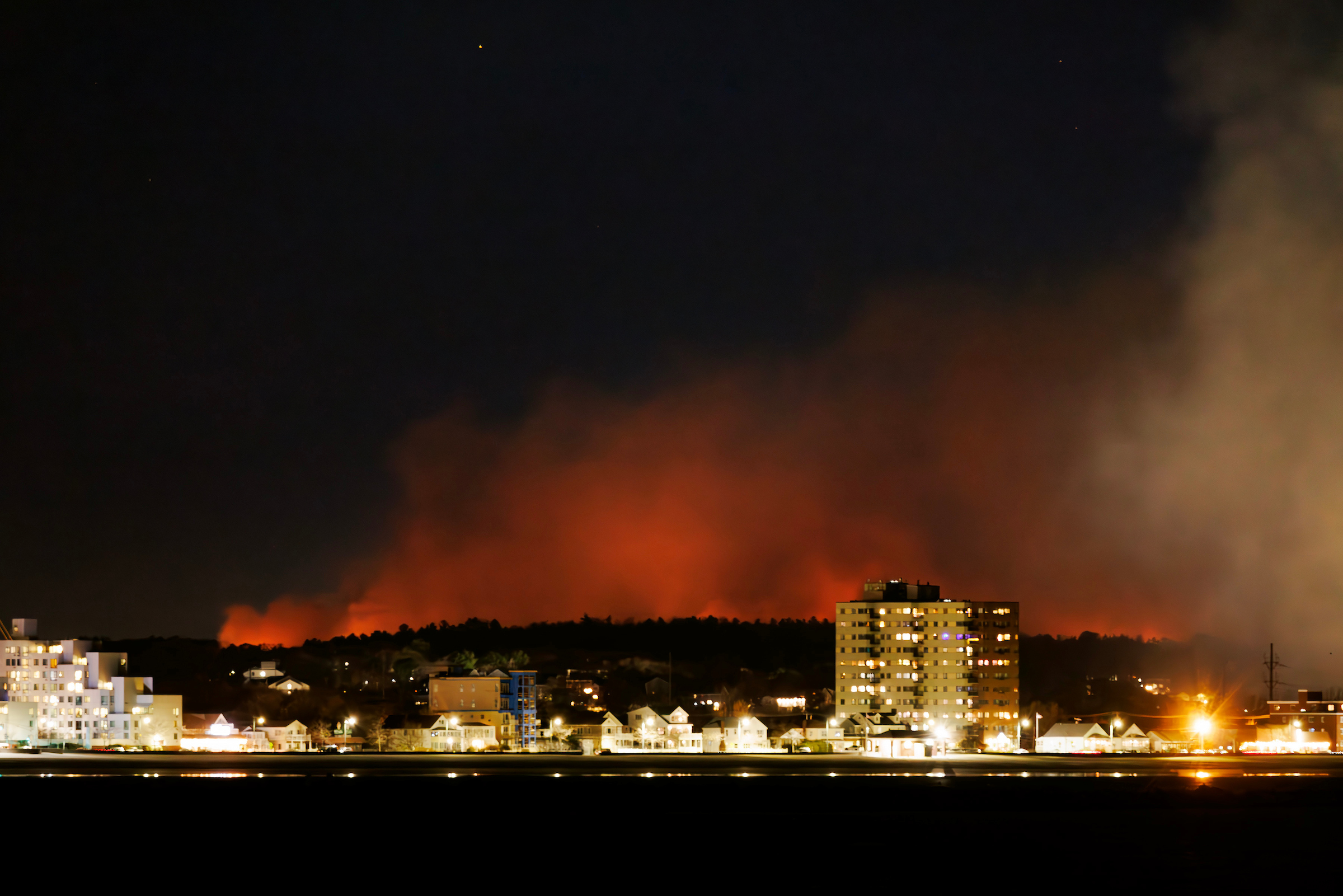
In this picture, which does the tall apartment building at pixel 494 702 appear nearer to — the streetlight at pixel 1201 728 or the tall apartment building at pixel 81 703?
the tall apartment building at pixel 81 703

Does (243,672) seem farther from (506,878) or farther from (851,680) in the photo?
(506,878)

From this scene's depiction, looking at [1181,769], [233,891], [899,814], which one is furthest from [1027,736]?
[233,891]

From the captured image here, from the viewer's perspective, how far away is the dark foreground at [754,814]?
38.4 metres

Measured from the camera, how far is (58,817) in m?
50.1

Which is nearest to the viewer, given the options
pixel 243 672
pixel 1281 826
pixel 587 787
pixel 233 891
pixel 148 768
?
pixel 233 891

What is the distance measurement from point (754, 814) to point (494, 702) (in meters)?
76.5

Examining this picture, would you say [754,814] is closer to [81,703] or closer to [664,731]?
[81,703]

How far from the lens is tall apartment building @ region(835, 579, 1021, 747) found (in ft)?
443

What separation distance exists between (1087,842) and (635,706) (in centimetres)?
9696

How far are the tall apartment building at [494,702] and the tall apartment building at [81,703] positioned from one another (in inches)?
944

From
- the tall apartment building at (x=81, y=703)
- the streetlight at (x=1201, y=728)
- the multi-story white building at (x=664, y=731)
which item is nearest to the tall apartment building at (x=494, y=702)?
the multi-story white building at (x=664, y=731)

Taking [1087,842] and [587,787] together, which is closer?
[1087,842]

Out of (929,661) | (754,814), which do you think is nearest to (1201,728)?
(929,661)

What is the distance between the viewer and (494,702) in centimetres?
12588
